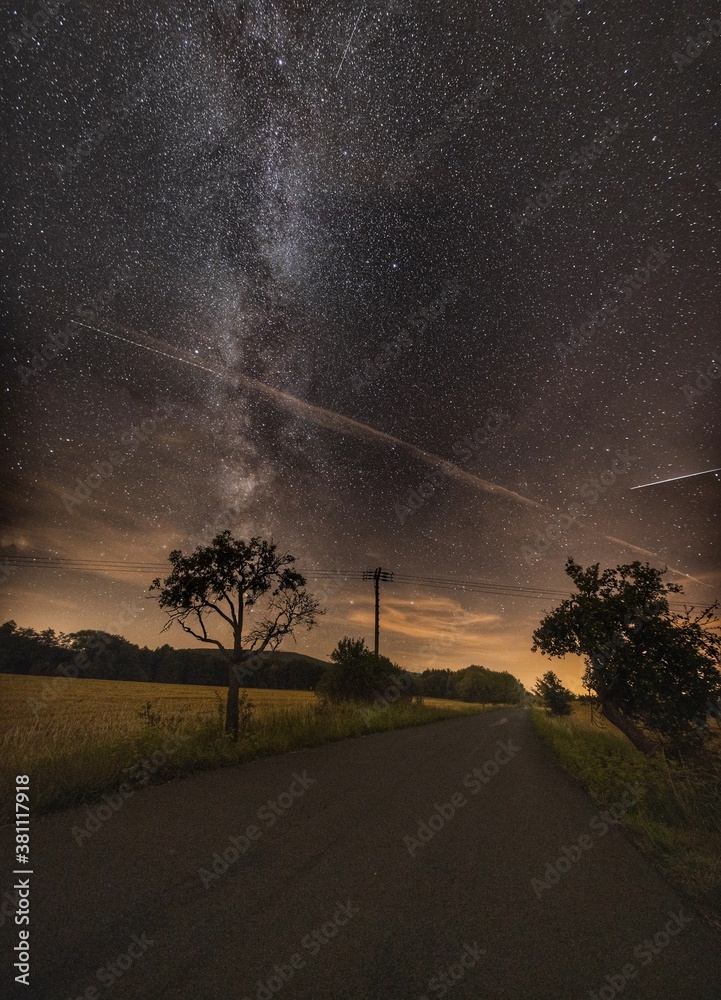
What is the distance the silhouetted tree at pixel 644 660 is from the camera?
15.2 m

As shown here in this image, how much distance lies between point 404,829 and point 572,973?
319 centimetres

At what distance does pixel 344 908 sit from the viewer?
3844mm

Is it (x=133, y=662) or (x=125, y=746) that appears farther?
(x=133, y=662)

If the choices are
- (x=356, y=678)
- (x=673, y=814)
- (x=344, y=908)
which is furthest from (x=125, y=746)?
(x=356, y=678)

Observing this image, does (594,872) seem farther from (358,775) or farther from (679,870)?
(358,775)

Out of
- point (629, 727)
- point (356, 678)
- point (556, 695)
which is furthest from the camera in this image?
point (556, 695)

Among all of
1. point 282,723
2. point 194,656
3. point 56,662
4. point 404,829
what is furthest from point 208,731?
point 194,656

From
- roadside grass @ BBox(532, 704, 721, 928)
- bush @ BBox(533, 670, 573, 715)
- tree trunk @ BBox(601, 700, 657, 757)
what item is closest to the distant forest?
bush @ BBox(533, 670, 573, 715)

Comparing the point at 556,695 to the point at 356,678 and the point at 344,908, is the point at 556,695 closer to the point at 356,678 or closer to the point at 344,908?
the point at 356,678

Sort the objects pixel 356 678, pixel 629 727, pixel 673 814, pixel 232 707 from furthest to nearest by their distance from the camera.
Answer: pixel 356 678, pixel 629 727, pixel 232 707, pixel 673 814

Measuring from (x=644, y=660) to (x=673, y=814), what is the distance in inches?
392

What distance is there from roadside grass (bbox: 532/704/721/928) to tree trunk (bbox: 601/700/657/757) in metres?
3.62

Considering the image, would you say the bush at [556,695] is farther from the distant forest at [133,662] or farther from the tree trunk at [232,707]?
the tree trunk at [232,707]

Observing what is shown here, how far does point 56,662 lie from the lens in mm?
52750
